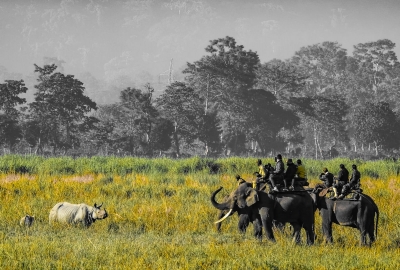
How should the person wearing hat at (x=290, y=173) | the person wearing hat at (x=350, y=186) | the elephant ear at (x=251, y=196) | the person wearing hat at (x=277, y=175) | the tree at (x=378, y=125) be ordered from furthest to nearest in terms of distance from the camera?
the tree at (x=378, y=125), the person wearing hat at (x=290, y=173), the person wearing hat at (x=277, y=175), the person wearing hat at (x=350, y=186), the elephant ear at (x=251, y=196)

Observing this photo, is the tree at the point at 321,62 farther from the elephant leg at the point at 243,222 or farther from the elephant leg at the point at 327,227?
the elephant leg at the point at 327,227

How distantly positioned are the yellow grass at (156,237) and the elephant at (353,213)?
0.37 metres

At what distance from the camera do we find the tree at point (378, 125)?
65.5 meters

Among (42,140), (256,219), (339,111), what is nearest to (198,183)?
(256,219)

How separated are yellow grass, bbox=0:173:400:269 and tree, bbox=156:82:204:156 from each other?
1481 inches

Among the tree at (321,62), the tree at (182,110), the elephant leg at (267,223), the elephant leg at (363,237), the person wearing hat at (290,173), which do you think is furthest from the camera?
the tree at (321,62)

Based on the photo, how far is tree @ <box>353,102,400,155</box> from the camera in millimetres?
65500

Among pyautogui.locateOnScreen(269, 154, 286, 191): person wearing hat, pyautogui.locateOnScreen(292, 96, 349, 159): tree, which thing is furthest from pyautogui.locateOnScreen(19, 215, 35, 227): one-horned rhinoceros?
pyautogui.locateOnScreen(292, 96, 349, 159): tree

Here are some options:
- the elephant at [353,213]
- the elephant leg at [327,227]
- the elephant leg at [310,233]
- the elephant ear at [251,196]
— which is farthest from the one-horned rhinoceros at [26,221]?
the elephant leg at [327,227]

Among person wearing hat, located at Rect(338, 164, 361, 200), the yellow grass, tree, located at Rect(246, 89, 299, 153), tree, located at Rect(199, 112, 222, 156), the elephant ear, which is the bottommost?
the yellow grass

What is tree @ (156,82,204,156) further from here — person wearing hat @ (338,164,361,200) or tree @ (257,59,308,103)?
person wearing hat @ (338,164,361,200)

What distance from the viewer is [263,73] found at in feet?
243

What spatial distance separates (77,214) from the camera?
51.3ft

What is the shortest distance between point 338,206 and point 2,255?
309 inches
